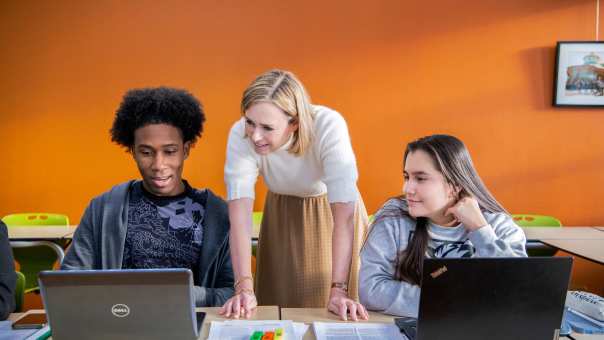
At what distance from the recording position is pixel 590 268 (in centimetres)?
386

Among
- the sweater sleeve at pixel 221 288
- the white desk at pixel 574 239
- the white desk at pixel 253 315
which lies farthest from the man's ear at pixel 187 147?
the white desk at pixel 574 239

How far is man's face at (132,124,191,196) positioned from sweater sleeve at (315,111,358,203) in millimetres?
496

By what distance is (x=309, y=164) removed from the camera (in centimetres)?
169

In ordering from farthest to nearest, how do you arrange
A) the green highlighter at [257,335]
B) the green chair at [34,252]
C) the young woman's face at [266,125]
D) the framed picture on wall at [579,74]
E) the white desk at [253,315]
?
the framed picture on wall at [579,74] → the green chair at [34,252] → the young woman's face at [266,125] → the white desk at [253,315] → the green highlighter at [257,335]

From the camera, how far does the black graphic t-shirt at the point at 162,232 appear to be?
1629 mm

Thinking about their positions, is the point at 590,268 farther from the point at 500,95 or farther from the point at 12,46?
the point at 12,46

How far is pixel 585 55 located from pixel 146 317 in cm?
383

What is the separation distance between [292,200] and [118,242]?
64 centimetres

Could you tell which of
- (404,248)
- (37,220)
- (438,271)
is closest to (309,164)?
(404,248)

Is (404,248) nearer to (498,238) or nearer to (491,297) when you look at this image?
(498,238)

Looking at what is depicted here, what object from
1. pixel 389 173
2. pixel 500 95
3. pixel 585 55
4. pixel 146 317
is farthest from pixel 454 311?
pixel 585 55

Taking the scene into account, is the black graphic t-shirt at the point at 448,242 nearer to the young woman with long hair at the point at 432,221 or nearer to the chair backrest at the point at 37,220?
the young woman with long hair at the point at 432,221

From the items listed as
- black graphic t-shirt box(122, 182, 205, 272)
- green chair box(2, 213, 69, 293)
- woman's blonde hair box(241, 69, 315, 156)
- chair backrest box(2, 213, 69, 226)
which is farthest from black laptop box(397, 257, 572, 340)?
chair backrest box(2, 213, 69, 226)

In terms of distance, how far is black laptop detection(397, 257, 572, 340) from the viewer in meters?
0.96
